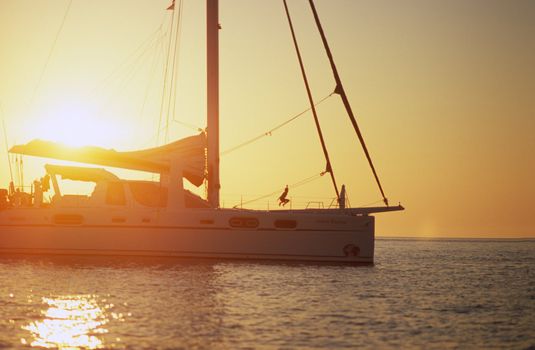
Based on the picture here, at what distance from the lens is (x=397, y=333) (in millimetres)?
14016

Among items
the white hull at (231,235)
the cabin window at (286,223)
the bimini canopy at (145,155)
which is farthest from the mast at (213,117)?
the cabin window at (286,223)

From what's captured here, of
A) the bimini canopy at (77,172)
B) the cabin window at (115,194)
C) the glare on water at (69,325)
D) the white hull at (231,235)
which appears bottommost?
the glare on water at (69,325)

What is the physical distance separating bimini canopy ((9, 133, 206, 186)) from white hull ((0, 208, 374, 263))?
6.73 feet

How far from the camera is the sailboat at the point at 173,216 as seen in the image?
28719 millimetres

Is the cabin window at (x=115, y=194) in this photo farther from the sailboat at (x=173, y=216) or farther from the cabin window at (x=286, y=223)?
the cabin window at (x=286, y=223)

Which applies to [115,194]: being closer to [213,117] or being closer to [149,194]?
[149,194]

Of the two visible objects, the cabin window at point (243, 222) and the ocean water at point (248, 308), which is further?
the cabin window at point (243, 222)

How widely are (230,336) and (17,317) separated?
16.3 feet

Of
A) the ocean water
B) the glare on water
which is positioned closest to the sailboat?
the ocean water

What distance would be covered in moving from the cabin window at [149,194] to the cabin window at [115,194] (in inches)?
18.0

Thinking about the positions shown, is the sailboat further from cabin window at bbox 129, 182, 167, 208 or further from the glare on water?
the glare on water

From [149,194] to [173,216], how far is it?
6.10ft

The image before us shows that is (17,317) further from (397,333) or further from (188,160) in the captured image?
(188,160)

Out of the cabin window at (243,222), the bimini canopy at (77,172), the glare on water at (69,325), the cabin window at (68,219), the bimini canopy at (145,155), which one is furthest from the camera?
the bimini canopy at (77,172)
